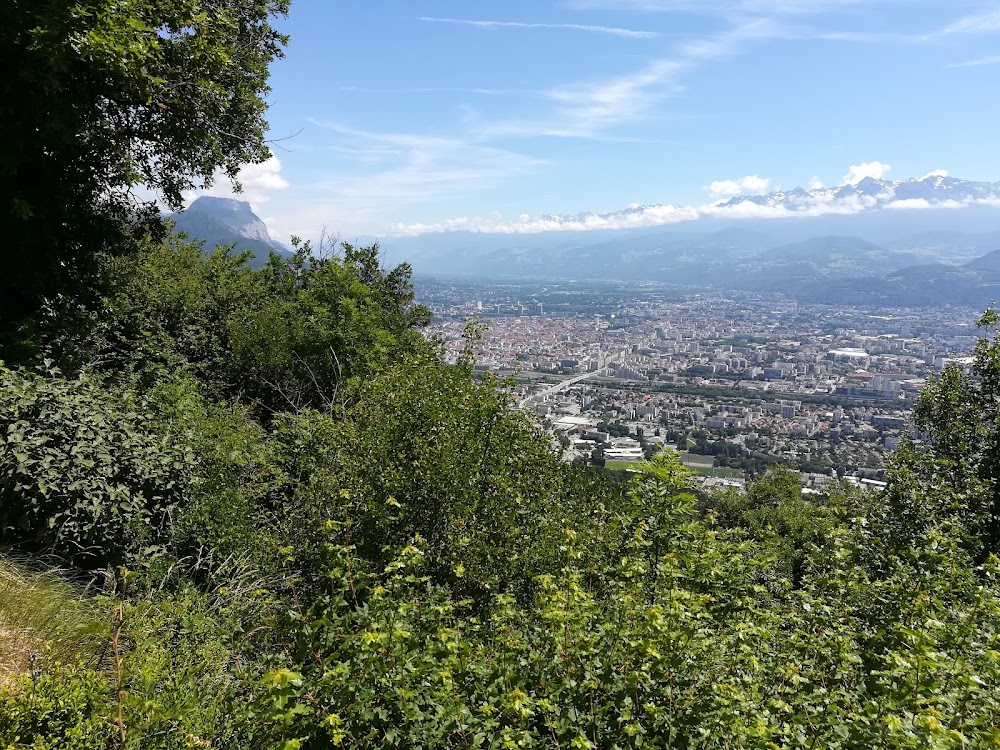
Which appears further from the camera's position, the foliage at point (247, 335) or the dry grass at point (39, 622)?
the foliage at point (247, 335)

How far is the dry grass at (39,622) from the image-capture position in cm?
354

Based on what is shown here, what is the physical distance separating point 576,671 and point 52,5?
867 cm

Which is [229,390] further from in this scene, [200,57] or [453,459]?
[453,459]

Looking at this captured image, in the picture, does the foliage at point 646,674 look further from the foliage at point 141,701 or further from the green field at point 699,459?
the green field at point 699,459

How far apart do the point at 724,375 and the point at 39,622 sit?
255 feet

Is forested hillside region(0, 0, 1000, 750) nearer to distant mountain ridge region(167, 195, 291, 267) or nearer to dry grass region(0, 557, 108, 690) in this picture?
dry grass region(0, 557, 108, 690)

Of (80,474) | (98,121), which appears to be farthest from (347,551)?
(98,121)

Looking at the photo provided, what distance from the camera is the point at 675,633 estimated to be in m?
3.05

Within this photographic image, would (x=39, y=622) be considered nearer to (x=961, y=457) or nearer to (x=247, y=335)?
(x=247, y=335)

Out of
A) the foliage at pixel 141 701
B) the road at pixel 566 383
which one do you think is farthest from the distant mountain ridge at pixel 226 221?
the foliage at pixel 141 701

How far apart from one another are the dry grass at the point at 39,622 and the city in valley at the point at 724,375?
5658mm

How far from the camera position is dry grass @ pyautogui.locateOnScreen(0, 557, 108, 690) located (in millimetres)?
3545

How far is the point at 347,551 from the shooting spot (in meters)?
3.77

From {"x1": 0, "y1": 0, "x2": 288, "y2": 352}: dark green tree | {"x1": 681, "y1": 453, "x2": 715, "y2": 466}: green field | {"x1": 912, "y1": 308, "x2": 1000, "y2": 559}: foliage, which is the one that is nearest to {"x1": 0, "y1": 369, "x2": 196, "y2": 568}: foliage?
{"x1": 0, "y1": 0, "x2": 288, "y2": 352}: dark green tree
